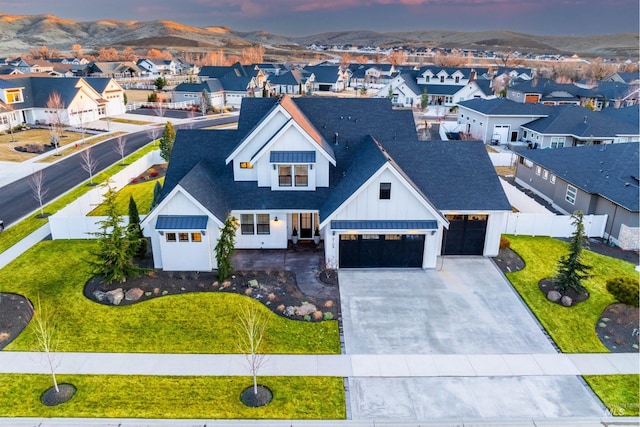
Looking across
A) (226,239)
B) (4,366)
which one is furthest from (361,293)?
(4,366)

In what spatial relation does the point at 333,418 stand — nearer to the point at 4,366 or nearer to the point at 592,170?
the point at 4,366

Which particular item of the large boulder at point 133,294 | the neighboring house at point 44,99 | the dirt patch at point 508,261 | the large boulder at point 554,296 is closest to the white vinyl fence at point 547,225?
the dirt patch at point 508,261

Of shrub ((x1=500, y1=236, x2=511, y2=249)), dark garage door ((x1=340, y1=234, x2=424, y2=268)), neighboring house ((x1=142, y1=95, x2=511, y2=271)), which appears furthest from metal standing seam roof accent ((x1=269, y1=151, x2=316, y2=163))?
shrub ((x1=500, y1=236, x2=511, y2=249))

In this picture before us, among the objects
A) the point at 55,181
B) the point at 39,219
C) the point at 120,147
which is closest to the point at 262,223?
the point at 39,219

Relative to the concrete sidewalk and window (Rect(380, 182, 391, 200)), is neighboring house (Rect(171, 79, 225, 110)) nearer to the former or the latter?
window (Rect(380, 182, 391, 200))

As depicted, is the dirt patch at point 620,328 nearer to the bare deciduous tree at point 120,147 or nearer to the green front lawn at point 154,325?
the green front lawn at point 154,325

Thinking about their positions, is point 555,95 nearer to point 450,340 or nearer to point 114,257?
point 450,340
